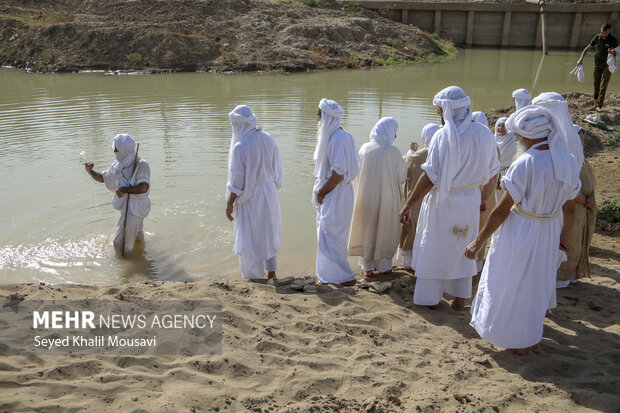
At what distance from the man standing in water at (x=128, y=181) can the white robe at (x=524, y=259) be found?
3898 millimetres

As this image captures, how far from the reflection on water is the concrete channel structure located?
7.82 m

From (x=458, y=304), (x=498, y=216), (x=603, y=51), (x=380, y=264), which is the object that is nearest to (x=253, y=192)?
(x=380, y=264)

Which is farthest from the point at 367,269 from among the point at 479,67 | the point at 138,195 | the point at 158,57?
the point at 479,67

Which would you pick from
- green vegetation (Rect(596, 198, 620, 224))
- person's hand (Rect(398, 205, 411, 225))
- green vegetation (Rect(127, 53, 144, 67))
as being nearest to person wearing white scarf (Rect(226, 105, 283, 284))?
person's hand (Rect(398, 205, 411, 225))

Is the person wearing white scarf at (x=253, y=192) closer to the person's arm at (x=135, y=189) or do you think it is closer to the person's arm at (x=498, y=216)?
the person's arm at (x=135, y=189)

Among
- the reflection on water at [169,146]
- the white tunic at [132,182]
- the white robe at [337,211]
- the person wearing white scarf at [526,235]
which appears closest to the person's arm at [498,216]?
the person wearing white scarf at [526,235]

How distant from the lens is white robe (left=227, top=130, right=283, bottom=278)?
4.80 m

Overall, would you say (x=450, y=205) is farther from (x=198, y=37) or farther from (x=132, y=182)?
(x=198, y=37)

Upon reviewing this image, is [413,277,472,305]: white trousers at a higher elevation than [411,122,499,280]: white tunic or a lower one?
lower

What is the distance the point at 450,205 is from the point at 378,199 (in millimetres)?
1156

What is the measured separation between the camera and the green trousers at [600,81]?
1213 centimetres

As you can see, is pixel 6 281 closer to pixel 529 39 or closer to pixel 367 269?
pixel 367 269

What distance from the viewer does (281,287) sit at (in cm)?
489

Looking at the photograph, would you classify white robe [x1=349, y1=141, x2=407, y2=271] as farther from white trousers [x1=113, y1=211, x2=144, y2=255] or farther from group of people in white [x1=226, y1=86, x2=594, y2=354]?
white trousers [x1=113, y1=211, x2=144, y2=255]
